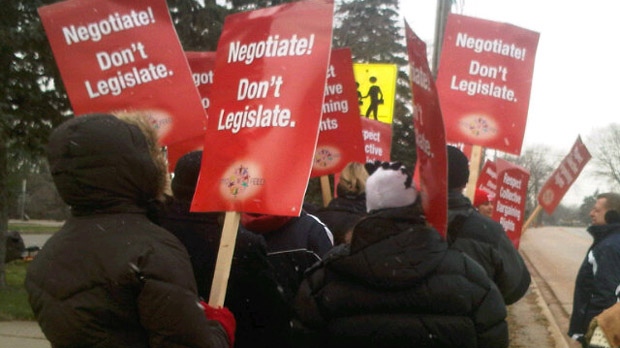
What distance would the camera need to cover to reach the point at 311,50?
365cm

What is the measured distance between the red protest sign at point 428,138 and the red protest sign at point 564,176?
5490mm

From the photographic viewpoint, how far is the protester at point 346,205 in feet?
17.4

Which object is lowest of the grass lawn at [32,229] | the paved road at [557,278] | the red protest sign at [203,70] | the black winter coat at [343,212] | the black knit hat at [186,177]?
the grass lawn at [32,229]

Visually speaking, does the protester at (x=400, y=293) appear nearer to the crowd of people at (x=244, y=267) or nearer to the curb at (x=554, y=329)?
the crowd of people at (x=244, y=267)

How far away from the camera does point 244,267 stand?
144 inches

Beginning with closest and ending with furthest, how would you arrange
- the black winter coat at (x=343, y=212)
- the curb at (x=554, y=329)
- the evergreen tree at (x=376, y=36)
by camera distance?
the black winter coat at (x=343, y=212) → the curb at (x=554, y=329) → the evergreen tree at (x=376, y=36)

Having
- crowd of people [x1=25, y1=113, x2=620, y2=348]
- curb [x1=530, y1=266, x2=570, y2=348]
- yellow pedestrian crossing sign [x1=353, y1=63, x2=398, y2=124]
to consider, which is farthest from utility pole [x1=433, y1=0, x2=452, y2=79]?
crowd of people [x1=25, y1=113, x2=620, y2=348]

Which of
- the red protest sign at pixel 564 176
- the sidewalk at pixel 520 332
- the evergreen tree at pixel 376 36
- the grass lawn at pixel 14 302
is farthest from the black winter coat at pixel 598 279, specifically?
the evergreen tree at pixel 376 36

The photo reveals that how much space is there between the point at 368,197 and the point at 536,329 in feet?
32.9

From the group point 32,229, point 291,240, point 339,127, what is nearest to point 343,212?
point 291,240

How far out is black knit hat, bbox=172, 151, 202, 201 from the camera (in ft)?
12.6

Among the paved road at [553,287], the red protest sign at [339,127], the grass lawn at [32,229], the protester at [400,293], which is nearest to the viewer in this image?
the protester at [400,293]

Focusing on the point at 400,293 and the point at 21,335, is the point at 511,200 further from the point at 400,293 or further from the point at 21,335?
the point at 21,335

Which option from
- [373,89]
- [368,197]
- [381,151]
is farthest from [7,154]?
[368,197]
